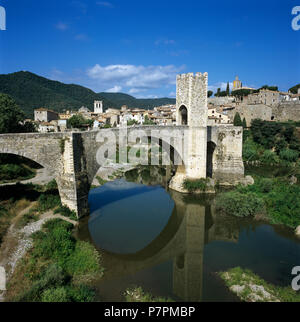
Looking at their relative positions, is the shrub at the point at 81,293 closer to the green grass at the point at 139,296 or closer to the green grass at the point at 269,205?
the green grass at the point at 139,296

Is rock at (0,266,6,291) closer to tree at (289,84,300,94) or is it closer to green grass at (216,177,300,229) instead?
green grass at (216,177,300,229)

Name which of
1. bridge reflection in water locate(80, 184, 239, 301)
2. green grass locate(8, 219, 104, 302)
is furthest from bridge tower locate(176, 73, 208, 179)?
green grass locate(8, 219, 104, 302)

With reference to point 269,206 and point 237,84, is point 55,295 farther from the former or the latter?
point 237,84

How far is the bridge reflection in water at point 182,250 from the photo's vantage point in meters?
7.78

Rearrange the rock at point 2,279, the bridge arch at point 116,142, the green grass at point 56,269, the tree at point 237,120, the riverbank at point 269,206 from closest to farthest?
the green grass at point 56,269 < the rock at point 2,279 < the bridge arch at point 116,142 < the riverbank at point 269,206 < the tree at point 237,120

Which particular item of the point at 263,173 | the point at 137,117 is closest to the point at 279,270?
the point at 263,173

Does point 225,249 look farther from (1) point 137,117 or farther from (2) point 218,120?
(1) point 137,117

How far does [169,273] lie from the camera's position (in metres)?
8.23

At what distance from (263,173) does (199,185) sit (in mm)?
8965

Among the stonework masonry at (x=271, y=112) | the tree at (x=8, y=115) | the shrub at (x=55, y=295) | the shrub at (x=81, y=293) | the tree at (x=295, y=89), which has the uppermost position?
the tree at (x=295, y=89)

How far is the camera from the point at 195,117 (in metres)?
15.7

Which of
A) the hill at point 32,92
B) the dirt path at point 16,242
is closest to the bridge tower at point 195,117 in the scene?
the dirt path at point 16,242
